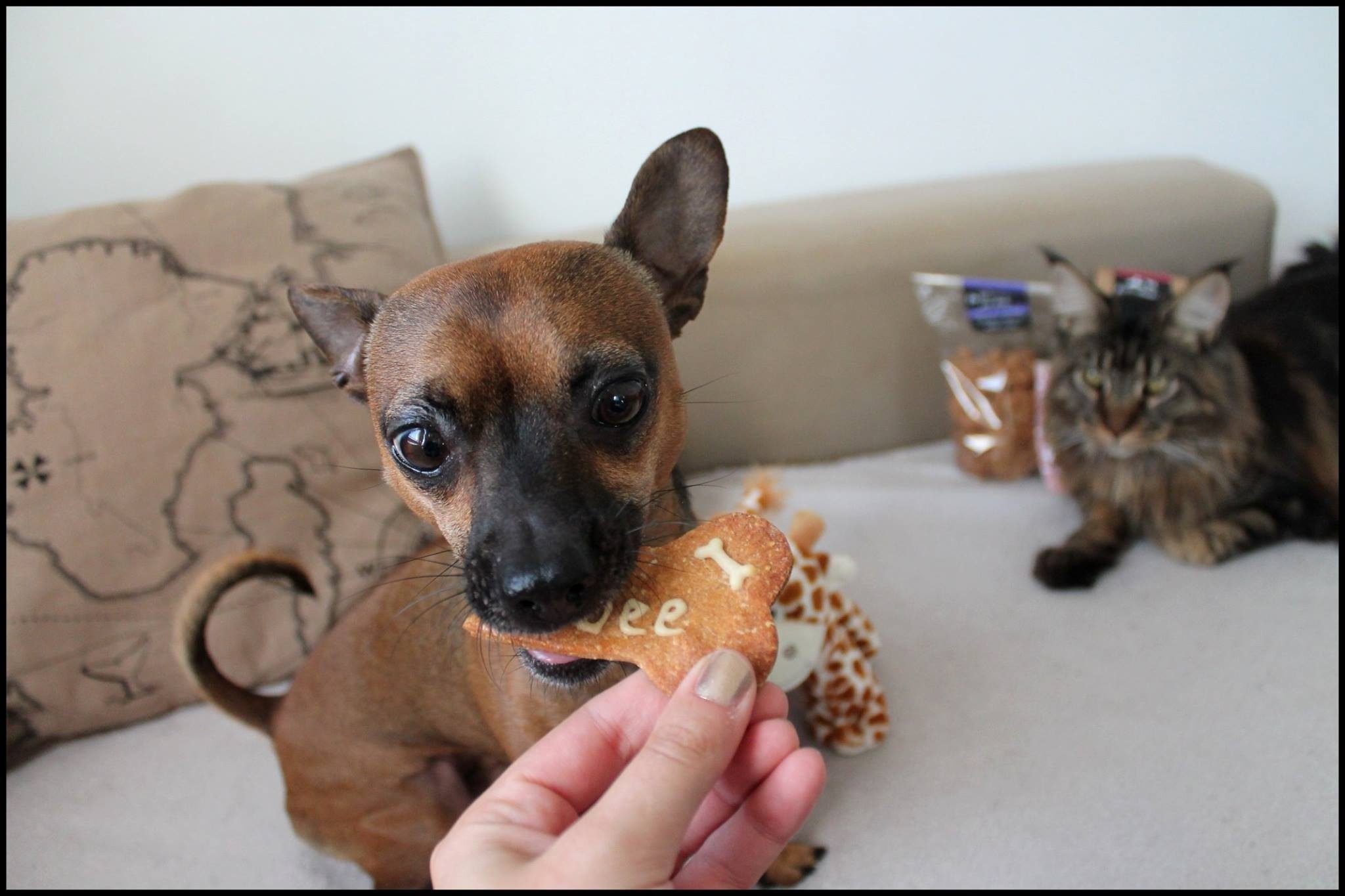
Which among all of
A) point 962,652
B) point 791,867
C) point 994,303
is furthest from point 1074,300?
point 791,867

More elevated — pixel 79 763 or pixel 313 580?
pixel 313 580

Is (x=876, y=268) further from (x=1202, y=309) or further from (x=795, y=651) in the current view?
(x=795, y=651)

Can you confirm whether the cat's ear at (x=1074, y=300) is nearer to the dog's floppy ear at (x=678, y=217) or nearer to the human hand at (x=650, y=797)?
the dog's floppy ear at (x=678, y=217)

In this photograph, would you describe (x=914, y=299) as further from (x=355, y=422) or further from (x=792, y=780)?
(x=792, y=780)

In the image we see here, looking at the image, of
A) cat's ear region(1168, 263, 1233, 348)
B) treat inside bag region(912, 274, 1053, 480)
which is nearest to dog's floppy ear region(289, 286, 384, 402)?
treat inside bag region(912, 274, 1053, 480)

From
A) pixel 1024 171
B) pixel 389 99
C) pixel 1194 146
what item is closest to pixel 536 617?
pixel 389 99

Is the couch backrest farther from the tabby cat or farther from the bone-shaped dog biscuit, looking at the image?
the bone-shaped dog biscuit
